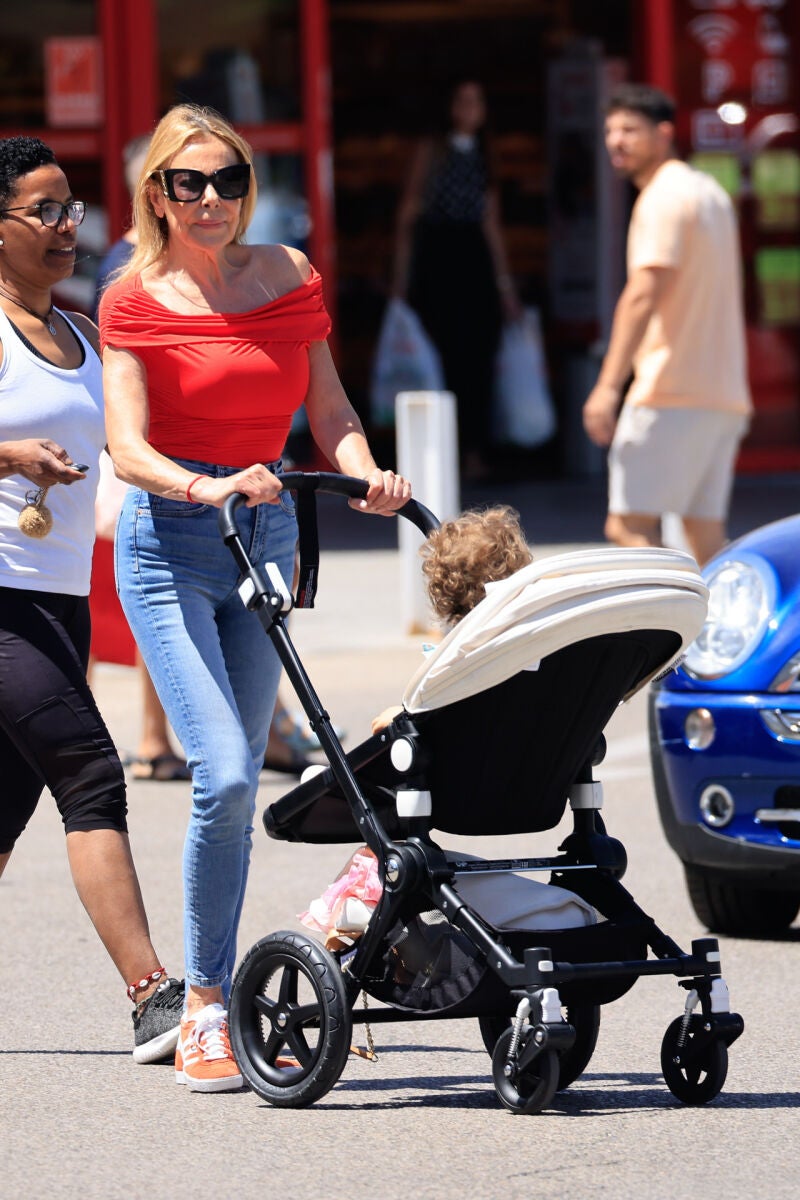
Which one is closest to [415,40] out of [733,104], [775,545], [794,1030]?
[733,104]

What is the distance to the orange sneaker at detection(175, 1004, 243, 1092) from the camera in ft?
16.0

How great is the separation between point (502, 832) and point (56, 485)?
1222mm

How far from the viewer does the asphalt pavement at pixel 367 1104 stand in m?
4.30

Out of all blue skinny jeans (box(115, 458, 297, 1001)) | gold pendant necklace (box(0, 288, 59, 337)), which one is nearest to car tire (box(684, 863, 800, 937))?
blue skinny jeans (box(115, 458, 297, 1001))

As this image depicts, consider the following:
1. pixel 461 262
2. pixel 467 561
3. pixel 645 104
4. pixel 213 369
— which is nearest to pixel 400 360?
pixel 461 262

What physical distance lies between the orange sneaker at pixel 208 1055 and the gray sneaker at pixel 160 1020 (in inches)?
6.1

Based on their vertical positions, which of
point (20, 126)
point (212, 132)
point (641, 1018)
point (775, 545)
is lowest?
point (641, 1018)

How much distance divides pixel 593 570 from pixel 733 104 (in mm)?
12453

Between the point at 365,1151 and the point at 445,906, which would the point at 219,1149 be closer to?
the point at 365,1151

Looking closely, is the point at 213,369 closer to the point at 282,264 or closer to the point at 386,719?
the point at 282,264

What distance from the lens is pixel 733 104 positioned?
1644 centimetres

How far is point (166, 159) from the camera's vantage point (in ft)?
16.6

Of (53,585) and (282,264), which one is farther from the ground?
(282,264)

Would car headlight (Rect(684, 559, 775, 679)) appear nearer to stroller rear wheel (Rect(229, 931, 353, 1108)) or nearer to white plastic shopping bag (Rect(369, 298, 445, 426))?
stroller rear wheel (Rect(229, 931, 353, 1108))
